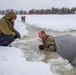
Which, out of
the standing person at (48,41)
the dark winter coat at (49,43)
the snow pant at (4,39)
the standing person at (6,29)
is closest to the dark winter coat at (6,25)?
Answer: the standing person at (6,29)

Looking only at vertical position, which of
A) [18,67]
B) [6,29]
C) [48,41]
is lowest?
[18,67]

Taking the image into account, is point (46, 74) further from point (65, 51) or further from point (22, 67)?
point (65, 51)

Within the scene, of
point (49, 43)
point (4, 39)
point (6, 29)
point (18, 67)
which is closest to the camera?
point (18, 67)

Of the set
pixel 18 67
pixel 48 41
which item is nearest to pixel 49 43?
pixel 48 41

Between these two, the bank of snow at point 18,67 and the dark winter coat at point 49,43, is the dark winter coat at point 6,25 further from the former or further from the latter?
the dark winter coat at point 49,43

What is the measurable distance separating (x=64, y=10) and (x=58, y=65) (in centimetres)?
11262

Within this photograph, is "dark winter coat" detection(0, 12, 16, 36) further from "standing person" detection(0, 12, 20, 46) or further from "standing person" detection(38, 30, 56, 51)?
"standing person" detection(38, 30, 56, 51)

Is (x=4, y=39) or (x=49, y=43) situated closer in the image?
(x=4, y=39)

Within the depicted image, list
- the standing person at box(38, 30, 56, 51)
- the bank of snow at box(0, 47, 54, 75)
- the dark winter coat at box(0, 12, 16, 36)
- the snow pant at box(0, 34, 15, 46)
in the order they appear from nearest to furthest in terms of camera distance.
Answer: the bank of snow at box(0, 47, 54, 75) < the dark winter coat at box(0, 12, 16, 36) < the snow pant at box(0, 34, 15, 46) < the standing person at box(38, 30, 56, 51)

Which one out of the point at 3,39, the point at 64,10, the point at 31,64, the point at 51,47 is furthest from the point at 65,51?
the point at 64,10

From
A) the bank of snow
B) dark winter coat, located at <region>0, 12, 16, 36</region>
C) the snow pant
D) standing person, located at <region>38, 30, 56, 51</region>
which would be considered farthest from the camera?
standing person, located at <region>38, 30, 56, 51</region>

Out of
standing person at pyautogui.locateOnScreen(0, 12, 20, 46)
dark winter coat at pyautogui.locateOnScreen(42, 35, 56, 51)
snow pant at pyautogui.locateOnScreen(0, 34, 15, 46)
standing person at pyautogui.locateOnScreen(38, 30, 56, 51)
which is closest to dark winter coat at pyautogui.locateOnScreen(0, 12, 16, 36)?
standing person at pyautogui.locateOnScreen(0, 12, 20, 46)

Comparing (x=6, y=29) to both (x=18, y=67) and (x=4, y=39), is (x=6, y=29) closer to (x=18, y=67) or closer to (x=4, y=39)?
(x=4, y=39)

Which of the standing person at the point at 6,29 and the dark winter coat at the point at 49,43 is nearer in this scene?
the standing person at the point at 6,29
